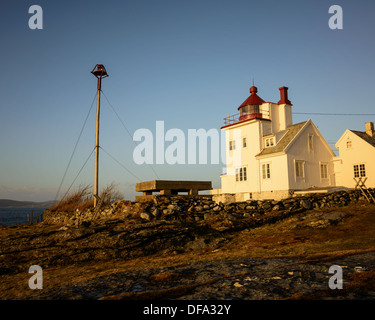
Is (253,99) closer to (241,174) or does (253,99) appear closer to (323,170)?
(241,174)

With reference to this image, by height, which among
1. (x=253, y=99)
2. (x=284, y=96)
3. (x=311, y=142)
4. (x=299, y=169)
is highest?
(x=284, y=96)

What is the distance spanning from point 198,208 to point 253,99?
1441 centimetres

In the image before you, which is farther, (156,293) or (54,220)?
(54,220)

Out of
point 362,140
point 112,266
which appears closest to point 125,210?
point 112,266

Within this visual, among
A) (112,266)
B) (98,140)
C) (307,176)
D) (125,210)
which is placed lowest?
(112,266)

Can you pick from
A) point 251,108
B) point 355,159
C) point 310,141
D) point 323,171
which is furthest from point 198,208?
point 355,159

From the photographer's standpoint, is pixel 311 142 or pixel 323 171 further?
pixel 323 171

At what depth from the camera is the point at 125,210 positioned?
21328mm

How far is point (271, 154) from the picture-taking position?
2766cm

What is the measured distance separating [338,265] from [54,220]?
79.5 ft

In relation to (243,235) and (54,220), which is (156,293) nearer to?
(243,235)

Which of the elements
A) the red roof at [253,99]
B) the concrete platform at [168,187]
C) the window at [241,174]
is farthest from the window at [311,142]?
the concrete platform at [168,187]

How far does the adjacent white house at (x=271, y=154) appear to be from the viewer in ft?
89.4
